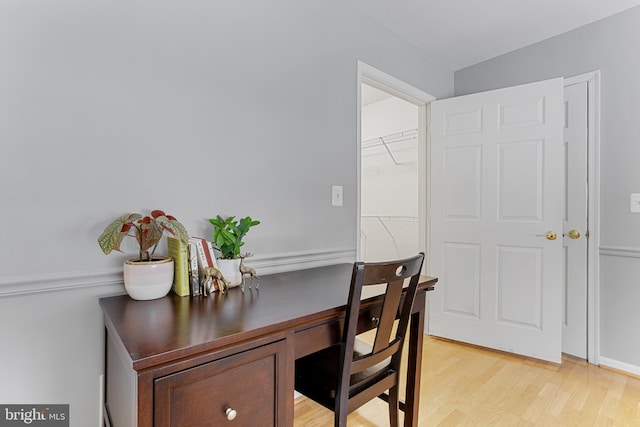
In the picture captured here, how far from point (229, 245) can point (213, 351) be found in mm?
583

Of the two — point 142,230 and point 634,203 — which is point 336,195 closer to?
point 142,230

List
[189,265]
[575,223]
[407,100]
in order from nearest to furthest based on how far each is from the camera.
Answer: [189,265]
[575,223]
[407,100]

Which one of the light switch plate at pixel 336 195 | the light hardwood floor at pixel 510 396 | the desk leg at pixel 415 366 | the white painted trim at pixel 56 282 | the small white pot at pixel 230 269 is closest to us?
the white painted trim at pixel 56 282

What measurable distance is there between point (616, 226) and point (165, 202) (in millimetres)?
2750

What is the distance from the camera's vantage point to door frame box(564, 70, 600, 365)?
7.73 ft

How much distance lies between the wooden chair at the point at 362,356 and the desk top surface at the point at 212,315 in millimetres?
136

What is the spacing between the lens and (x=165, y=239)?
4.42 feet

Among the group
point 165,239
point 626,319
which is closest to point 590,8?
point 626,319

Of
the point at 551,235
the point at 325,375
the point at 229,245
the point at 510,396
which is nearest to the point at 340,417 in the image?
the point at 325,375

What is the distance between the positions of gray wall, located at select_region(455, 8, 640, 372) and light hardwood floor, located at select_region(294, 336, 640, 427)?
1.00 ft

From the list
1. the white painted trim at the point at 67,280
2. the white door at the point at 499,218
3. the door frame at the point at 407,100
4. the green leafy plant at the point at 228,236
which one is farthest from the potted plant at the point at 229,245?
the white door at the point at 499,218

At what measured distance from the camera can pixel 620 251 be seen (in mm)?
2273

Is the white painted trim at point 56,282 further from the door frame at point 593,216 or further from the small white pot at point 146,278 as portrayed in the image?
the door frame at point 593,216

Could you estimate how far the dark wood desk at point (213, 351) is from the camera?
0.76 metres
